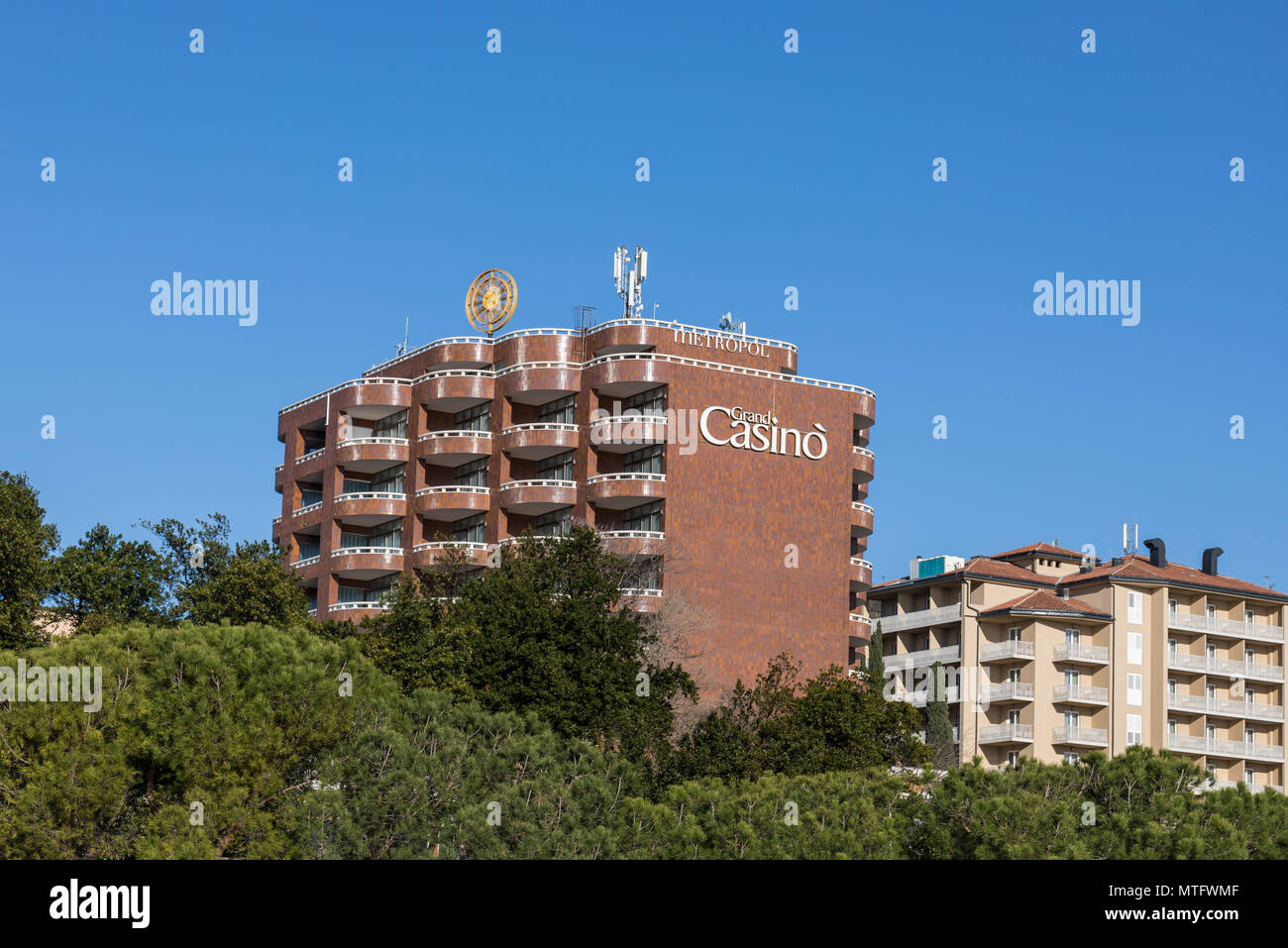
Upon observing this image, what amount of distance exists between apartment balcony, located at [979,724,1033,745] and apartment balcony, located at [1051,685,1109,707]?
112 inches

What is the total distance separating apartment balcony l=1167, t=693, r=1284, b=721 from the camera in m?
112

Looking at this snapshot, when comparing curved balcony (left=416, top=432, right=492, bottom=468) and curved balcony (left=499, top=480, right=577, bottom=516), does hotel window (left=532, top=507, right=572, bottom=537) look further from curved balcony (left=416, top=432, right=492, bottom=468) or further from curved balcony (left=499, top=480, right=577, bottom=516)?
curved balcony (left=416, top=432, right=492, bottom=468)

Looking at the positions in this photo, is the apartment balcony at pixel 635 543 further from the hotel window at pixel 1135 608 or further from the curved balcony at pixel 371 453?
the hotel window at pixel 1135 608

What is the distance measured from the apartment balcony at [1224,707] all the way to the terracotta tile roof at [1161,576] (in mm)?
7381

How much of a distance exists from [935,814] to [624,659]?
24.6 metres

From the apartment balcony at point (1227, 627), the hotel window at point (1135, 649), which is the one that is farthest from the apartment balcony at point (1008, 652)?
the apartment balcony at point (1227, 627)

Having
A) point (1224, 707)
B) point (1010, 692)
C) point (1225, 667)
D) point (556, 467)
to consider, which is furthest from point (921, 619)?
point (556, 467)

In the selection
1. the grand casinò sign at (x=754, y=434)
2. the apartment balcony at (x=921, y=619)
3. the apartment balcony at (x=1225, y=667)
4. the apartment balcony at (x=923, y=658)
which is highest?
the grand casinò sign at (x=754, y=434)

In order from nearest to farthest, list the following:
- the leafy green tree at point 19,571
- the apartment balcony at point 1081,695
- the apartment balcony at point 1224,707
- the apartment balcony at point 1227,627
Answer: the leafy green tree at point 19,571
the apartment balcony at point 1081,695
the apartment balcony at point 1224,707
the apartment balcony at point 1227,627

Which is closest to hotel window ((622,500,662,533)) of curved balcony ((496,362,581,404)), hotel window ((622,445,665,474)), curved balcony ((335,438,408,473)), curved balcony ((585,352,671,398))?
hotel window ((622,445,665,474))

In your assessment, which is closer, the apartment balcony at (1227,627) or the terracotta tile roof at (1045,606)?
Answer: the terracotta tile roof at (1045,606)

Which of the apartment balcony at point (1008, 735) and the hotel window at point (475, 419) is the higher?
the hotel window at point (475, 419)

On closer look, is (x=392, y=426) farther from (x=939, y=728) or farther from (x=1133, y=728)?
(x=1133, y=728)

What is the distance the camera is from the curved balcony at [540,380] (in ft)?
290
